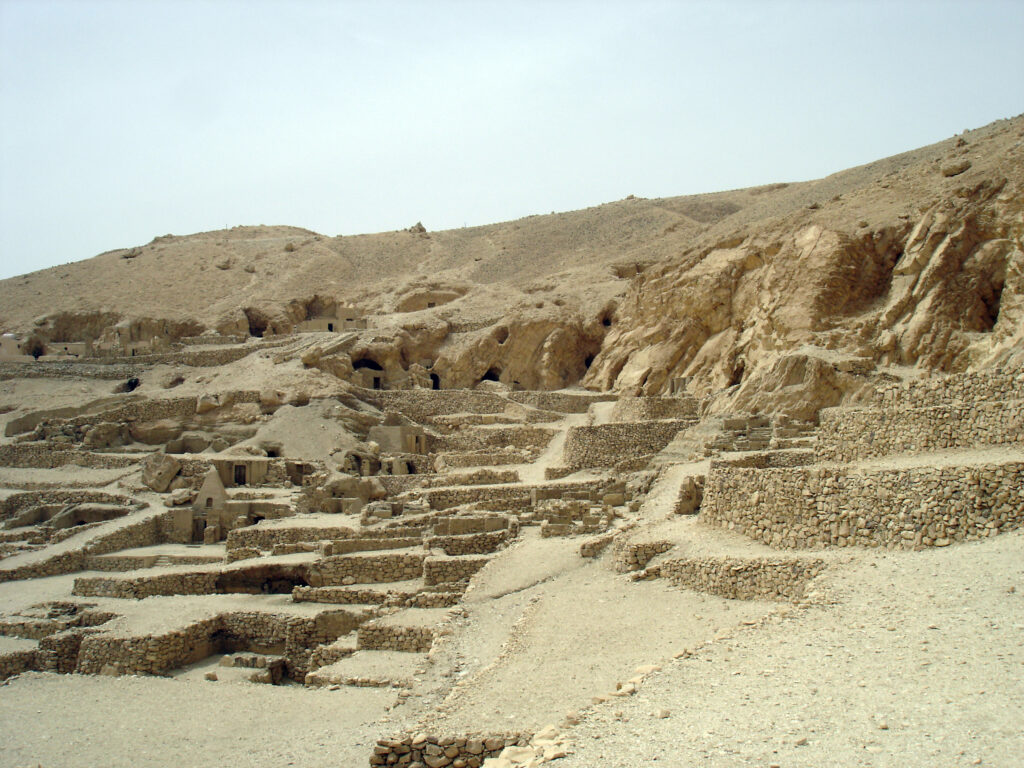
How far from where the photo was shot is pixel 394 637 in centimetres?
1409

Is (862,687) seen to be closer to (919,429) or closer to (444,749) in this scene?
(444,749)

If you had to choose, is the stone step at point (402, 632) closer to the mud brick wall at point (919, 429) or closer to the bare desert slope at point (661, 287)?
the mud brick wall at point (919, 429)

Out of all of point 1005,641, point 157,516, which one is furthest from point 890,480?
point 157,516

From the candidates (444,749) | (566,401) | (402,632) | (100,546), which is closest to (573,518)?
(402,632)

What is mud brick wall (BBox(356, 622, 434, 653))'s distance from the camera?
45.3 feet

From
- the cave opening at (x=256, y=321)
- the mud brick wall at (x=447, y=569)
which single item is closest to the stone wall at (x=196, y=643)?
the mud brick wall at (x=447, y=569)

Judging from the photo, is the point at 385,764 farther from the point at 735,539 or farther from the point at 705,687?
the point at 735,539

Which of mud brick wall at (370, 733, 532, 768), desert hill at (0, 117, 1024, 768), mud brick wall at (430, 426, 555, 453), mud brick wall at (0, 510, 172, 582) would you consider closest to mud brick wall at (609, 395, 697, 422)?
desert hill at (0, 117, 1024, 768)

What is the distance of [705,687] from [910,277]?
18.7 metres

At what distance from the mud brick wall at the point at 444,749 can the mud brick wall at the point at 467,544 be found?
8.83 m

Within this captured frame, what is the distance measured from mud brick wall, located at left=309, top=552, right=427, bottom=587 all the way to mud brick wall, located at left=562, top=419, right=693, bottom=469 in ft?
25.1

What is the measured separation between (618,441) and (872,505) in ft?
41.8

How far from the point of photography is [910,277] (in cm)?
2352

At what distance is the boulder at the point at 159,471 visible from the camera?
26578 millimetres
